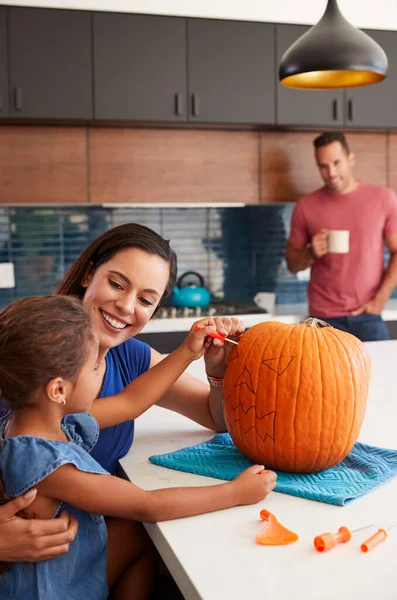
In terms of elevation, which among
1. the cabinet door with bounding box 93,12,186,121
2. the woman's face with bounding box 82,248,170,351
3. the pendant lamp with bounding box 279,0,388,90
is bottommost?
the woman's face with bounding box 82,248,170,351

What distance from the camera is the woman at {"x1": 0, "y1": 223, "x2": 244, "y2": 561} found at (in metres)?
1.49

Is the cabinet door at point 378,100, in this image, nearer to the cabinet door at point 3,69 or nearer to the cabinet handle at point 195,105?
the cabinet handle at point 195,105

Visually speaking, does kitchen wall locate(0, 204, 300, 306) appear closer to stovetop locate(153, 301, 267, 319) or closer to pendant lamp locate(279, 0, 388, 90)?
stovetop locate(153, 301, 267, 319)

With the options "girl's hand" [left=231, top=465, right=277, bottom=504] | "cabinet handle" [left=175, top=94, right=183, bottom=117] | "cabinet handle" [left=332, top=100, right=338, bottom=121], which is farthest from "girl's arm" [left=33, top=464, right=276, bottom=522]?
"cabinet handle" [left=332, top=100, right=338, bottom=121]

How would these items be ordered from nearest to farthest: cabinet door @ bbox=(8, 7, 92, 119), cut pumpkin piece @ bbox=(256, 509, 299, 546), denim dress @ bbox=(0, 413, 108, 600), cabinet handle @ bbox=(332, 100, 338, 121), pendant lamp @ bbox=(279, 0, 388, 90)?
1. cut pumpkin piece @ bbox=(256, 509, 299, 546)
2. denim dress @ bbox=(0, 413, 108, 600)
3. pendant lamp @ bbox=(279, 0, 388, 90)
4. cabinet door @ bbox=(8, 7, 92, 119)
5. cabinet handle @ bbox=(332, 100, 338, 121)

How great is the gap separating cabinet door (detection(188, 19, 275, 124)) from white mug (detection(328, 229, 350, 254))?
0.88m

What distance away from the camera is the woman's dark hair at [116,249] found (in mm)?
1552

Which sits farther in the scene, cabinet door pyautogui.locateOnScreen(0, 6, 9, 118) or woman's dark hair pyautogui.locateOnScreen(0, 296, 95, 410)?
cabinet door pyautogui.locateOnScreen(0, 6, 9, 118)

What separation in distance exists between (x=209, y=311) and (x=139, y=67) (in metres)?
1.34

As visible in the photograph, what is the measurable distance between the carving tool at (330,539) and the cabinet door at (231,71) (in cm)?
321

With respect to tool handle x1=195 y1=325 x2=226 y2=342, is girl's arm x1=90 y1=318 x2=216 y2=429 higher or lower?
lower

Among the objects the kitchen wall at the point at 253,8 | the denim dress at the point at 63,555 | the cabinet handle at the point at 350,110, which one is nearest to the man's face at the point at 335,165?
the cabinet handle at the point at 350,110

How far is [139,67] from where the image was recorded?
387cm

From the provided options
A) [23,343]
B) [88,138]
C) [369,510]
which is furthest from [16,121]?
[369,510]
